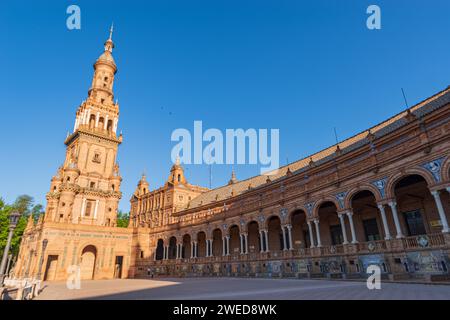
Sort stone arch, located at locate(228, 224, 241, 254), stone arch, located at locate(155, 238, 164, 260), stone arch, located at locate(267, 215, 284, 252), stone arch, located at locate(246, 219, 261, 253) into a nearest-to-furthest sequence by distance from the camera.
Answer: stone arch, located at locate(267, 215, 284, 252)
stone arch, located at locate(246, 219, 261, 253)
stone arch, located at locate(228, 224, 241, 254)
stone arch, located at locate(155, 238, 164, 260)

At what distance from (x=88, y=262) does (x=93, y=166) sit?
16.7 metres

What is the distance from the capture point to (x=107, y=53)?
190 feet

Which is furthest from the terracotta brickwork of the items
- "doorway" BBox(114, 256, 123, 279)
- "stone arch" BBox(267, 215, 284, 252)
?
"doorway" BBox(114, 256, 123, 279)

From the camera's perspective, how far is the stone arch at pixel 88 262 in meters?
38.1

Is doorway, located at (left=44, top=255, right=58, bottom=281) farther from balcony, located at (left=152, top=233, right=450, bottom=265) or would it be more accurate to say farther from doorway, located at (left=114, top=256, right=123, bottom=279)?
balcony, located at (left=152, top=233, right=450, bottom=265)

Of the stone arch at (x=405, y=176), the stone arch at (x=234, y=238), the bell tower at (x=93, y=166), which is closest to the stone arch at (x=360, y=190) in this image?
the stone arch at (x=405, y=176)

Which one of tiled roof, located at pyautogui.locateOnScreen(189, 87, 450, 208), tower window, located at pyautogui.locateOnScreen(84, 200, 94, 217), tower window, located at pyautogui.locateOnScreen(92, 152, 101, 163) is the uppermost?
tower window, located at pyautogui.locateOnScreen(92, 152, 101, 163)

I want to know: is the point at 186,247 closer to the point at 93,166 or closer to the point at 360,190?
the point at 93,166

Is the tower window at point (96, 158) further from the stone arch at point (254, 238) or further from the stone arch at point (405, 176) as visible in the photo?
the stone arch at point (405, 176)

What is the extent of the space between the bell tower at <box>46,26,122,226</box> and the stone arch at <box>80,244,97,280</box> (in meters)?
4.77

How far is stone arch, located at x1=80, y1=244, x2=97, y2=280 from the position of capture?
38062 mm
